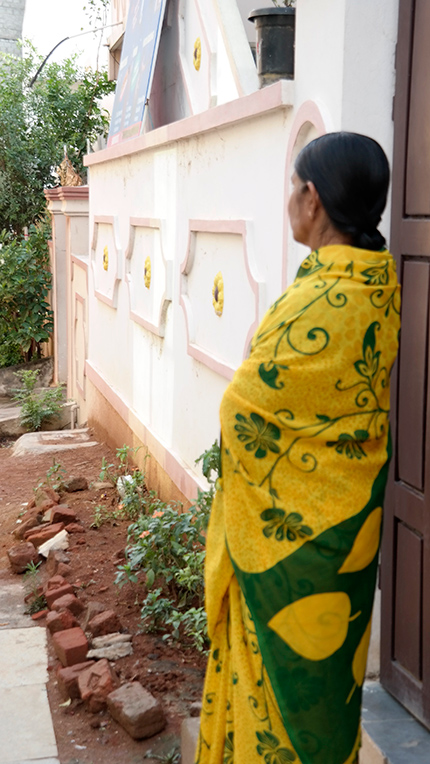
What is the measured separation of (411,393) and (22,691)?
2.12 m

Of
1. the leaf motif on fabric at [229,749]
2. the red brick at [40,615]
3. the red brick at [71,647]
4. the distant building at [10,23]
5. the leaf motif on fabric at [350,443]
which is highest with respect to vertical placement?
the distant building at [10,23]

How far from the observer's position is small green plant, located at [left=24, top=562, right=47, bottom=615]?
4535 millimetres

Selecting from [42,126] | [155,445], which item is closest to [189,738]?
[155,445]

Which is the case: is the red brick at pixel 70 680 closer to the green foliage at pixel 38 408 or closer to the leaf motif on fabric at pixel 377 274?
the leaf motif on fabric at pixel 377 274

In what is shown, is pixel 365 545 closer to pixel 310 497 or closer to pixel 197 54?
pixel 310 497

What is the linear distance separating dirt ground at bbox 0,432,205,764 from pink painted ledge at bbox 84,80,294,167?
2322mm

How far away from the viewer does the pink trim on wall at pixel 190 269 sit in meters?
3.85

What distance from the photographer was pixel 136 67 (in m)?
7.08

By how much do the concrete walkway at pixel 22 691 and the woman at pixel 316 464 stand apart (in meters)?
1.42

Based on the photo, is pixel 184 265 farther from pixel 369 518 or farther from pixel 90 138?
pixel 90 138

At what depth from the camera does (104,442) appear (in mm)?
8141

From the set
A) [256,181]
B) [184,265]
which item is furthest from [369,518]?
[184,265]

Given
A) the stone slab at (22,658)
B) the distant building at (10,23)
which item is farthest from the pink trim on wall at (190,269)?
the distant building at (10,23)

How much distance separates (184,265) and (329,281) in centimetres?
322
